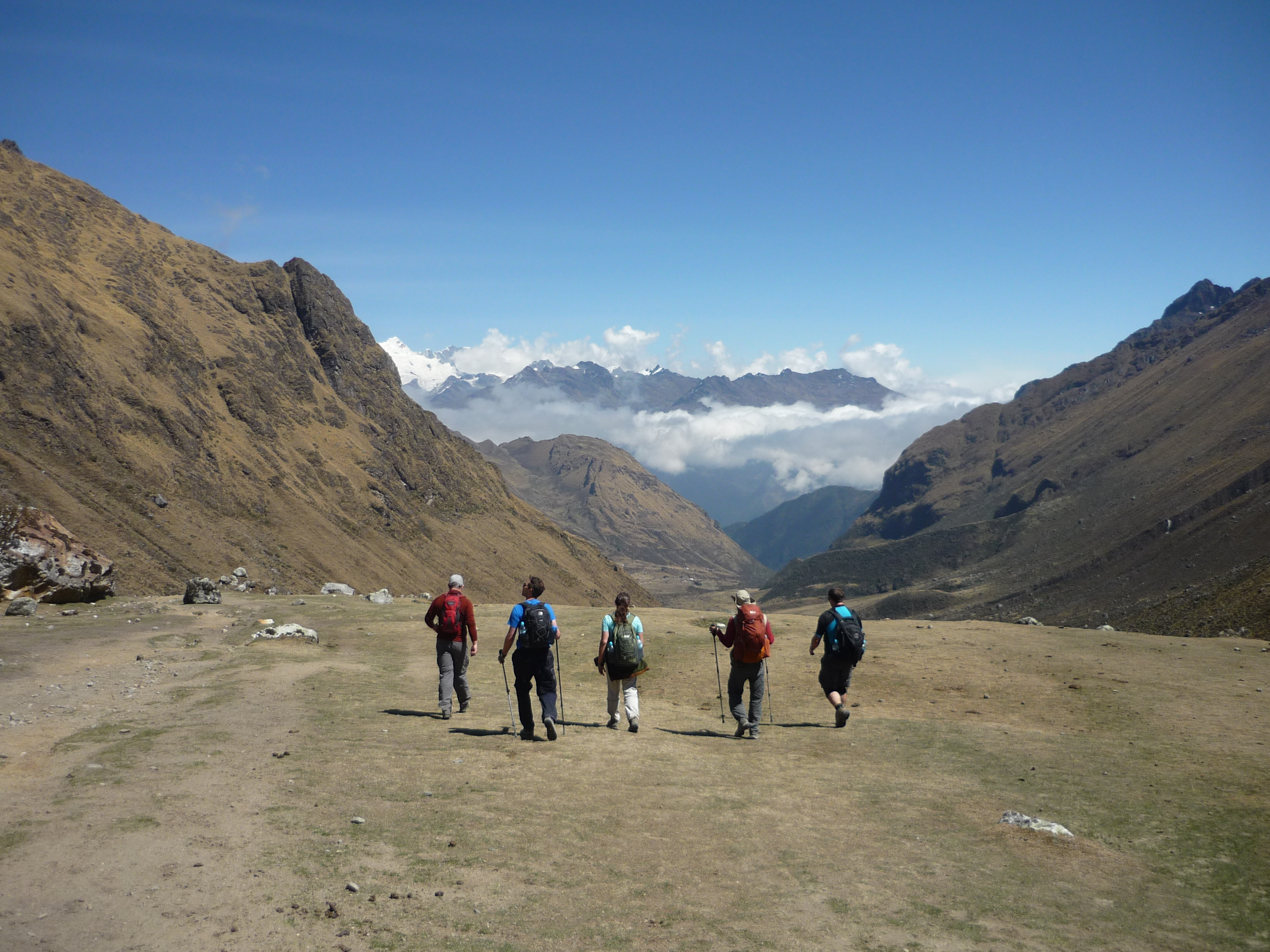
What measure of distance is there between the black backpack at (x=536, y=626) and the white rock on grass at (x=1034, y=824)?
7.61 metres

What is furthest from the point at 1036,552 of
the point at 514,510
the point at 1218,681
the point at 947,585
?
the point at 1218,681

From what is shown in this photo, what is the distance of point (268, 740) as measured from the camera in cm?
1325

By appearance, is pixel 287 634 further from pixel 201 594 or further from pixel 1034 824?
pixel 1034 824

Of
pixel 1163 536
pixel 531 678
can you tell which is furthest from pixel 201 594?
pixel 1163 536

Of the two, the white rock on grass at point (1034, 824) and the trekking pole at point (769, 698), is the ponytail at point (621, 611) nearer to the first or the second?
the trekking pole at point (769, 698)

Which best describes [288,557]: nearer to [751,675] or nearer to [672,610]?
[672,610]

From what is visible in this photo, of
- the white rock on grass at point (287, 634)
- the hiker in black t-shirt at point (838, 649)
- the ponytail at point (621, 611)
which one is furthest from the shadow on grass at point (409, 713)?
the white rock on grass at point (287, 634)

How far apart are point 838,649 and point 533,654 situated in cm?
626

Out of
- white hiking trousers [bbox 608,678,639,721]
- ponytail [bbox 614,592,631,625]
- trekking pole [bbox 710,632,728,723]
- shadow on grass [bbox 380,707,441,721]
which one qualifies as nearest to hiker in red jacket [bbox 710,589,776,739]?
trekking pole [bbox 710,632,728,723]

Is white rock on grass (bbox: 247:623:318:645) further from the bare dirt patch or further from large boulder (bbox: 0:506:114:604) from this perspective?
large boulder (bbox: 0:506:114:604)

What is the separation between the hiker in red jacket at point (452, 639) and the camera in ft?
53.5

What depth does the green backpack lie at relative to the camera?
15.4 metres

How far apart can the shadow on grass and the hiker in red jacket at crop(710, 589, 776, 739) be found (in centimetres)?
592

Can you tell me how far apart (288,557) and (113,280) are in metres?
49.0
